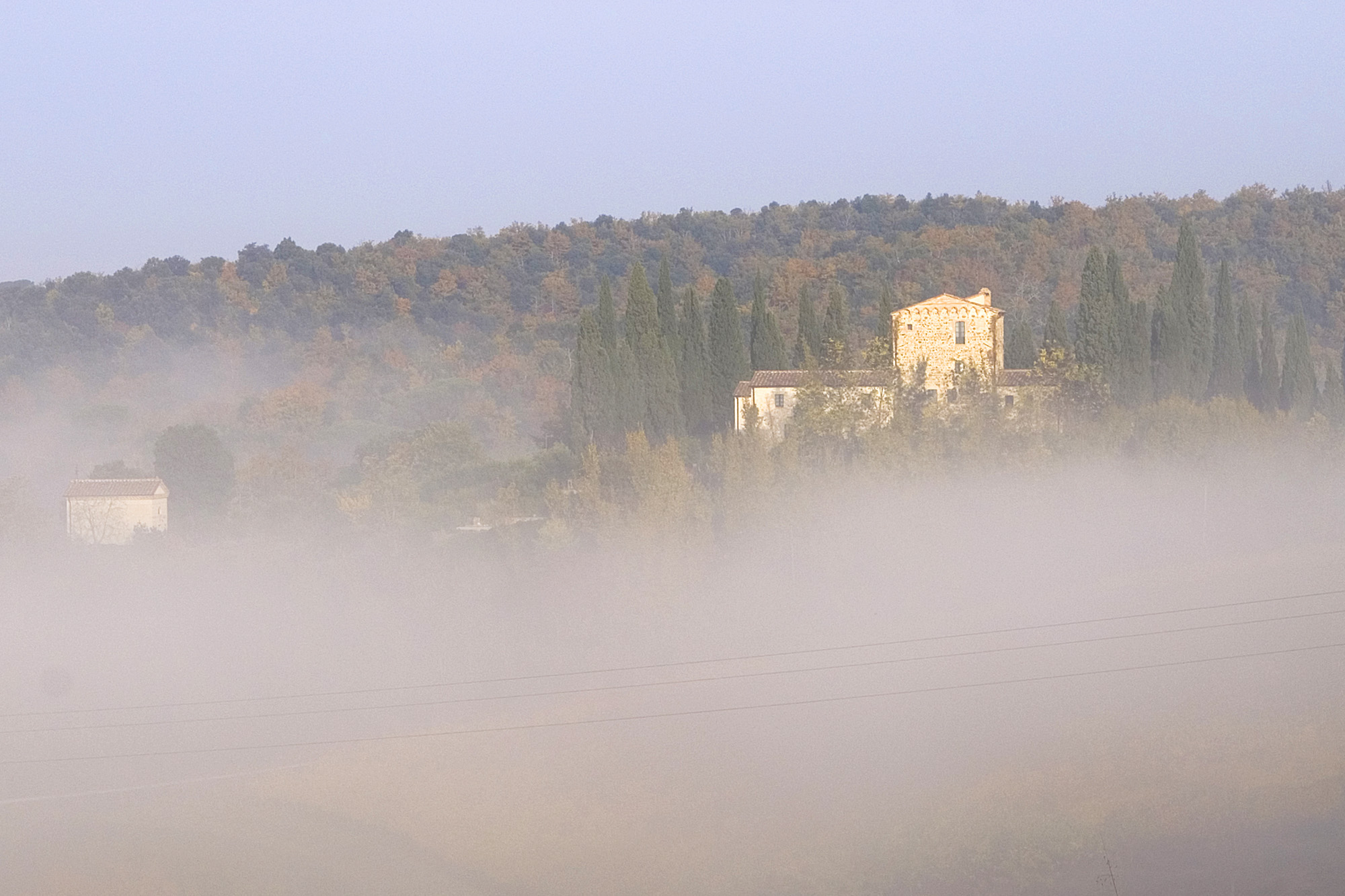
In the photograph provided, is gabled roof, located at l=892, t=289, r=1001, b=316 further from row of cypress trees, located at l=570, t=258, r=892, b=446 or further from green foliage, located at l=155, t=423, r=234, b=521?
green foliage, located at l=155, t=423, r=234, b=521

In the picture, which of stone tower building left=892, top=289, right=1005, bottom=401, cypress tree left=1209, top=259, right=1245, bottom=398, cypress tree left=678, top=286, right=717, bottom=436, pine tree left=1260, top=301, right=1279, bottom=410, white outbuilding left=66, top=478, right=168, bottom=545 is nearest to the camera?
stone tower building left=892, top=289, right=1005, bottom=401

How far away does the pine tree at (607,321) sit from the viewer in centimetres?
4006

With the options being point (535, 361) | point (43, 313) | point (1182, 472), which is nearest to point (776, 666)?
point (1182, 472)

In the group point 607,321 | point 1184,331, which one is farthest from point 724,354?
point 1184,331

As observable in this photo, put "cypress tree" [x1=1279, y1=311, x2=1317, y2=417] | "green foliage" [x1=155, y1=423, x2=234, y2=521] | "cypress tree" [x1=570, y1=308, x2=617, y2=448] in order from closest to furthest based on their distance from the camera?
"cypress tree" [x1=570, y1=308, x2=617, y2=448]
"cypress tree" [x1=1279, y1=311, x2=1317, y2=417]
"green foliage" [x1=155, y1=423, x2=234, y2=521]

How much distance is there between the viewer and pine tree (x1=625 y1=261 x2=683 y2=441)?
39.7 metres

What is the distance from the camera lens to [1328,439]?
130 feet

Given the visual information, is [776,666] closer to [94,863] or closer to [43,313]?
[94,863]

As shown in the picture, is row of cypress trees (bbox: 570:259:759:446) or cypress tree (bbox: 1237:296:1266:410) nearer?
row of cypress trees (bbox: 570:259:759:446)

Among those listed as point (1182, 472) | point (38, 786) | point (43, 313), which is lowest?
point (38, 786)

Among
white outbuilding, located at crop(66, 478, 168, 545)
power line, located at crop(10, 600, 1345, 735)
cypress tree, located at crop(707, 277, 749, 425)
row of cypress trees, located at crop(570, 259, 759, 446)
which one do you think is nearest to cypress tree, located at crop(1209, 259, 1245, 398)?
power line, located at crop(10, 600, 1345, 735)

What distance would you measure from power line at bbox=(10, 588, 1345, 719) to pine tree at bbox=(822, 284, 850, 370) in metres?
8.55

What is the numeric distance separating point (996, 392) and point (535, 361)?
3913cm

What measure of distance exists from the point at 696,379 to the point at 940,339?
18.9 ft
